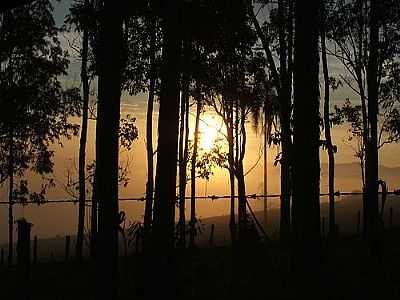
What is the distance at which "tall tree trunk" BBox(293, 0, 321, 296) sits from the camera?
9.16m

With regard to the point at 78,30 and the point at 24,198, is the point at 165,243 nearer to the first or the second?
the point at 78,30

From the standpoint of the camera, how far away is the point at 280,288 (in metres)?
11.2

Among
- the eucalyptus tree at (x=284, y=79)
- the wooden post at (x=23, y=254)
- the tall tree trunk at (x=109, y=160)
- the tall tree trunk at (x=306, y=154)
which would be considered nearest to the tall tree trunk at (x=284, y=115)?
the eucalyptus tree at (x=284, y=79)

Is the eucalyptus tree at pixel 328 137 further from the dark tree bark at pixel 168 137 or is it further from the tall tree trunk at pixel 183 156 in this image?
the dark tree bark at pixel 168 137

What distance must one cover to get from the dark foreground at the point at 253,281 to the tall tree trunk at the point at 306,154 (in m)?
0.36

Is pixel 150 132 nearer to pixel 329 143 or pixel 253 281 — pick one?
pixel 329 143

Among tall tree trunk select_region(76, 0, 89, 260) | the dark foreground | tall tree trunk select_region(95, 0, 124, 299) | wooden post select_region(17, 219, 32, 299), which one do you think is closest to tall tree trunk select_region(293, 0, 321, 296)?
the dark foreground

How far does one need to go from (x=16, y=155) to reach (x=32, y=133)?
5.93ft

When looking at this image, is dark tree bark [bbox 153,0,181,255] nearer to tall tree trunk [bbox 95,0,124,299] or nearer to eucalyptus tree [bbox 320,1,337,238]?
tall tree trunk [bbox 95,0,124,299]

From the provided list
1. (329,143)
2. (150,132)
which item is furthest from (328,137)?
(150,132)

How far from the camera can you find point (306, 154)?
9195mm

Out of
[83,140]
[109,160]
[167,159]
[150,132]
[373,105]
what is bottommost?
[109,160]

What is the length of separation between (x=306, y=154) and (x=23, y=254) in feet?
15.2

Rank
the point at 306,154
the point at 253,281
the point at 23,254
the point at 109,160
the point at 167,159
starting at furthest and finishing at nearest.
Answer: the point at 253,281
the point at 167,159
the point at 306,154
the point at 109,160
the point at 23,254
